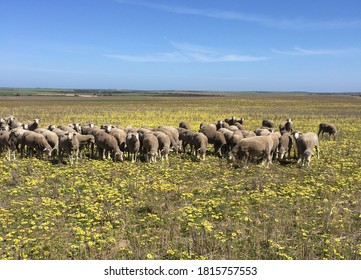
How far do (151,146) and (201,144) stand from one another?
295cm

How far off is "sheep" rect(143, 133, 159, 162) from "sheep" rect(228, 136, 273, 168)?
417cm

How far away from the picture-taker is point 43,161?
1697 cm

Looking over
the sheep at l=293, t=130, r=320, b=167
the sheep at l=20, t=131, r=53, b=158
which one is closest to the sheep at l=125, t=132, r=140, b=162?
the sheep at l=20, t=131, r=53, b=158

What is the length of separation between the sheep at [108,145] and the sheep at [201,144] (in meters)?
4.48

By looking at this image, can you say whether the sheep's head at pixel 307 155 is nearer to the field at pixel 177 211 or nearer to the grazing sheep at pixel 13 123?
the field at pixel 177 211

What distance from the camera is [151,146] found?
1788 cm

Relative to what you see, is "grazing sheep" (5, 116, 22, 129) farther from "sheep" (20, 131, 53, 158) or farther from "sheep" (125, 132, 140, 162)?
"sheep" (125, 132, 140, 162)

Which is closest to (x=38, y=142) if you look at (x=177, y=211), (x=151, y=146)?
(x=151, y=146)

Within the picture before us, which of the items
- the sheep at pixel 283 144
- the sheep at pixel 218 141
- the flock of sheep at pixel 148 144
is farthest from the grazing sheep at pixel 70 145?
the sheep at pixel 283 144

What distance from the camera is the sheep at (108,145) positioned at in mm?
17759

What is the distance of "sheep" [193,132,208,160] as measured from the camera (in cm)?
1854

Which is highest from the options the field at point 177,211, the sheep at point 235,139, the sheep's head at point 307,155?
the sheep at point 235,139

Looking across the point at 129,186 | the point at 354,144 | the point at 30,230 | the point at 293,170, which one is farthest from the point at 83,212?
the point at 354,144
